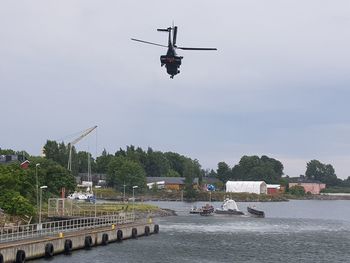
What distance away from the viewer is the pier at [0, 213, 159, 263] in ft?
229

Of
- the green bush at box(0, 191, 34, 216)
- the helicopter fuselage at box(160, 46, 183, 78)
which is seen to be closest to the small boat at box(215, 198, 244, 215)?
the green bush at box(0, 191, 34, 216)

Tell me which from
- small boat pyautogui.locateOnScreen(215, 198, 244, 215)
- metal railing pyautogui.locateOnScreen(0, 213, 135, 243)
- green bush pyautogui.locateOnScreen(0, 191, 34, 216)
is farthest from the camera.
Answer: small boat pyautogui.locateOnScreen(215, 198, 244, 215)

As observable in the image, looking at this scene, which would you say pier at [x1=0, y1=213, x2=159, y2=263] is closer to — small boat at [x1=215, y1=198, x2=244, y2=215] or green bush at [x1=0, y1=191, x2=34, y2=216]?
green bush at [x1=0, y1=191, x2=34, y2=216]

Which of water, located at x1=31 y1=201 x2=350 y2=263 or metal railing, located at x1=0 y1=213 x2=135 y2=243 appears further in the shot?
water, located at x1=31 y1=201 x2=350 y2=263

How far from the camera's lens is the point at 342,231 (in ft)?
474

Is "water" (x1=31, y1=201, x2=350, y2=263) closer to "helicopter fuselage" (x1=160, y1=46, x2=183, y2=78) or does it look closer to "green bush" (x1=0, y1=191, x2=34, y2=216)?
"green bush" (x1=0, y1=191, x2=34, y2=216)

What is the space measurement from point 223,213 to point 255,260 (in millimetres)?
105330

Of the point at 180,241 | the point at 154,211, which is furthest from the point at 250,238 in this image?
the point at 154,211

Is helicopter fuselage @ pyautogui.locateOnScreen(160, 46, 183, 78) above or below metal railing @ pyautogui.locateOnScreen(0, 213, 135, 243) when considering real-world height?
above

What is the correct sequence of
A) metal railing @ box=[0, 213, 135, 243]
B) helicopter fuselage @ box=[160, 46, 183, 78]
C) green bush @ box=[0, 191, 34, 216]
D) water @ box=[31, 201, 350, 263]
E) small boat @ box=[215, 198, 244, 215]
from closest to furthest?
helicopter fuselage @ box=[160, 46, 183, 78] < metal railing @ box=[0, 213, 135, 243] < water @ box=[31, 201, 350, 263] < green bush @ box=[0, 191, 34, 216] < small boat @ box=[215, 198, 244, 215]

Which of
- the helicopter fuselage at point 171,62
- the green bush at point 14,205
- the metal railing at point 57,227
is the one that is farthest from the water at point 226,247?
the helicopter fuselage at point 171,62

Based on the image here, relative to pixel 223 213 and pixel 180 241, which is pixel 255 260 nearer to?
pixel 180 241

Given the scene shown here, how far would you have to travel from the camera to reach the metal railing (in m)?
77.2

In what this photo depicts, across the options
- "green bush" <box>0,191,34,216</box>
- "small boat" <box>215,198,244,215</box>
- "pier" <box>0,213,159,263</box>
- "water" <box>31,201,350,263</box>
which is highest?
"green bush" <box>0,191,34,216</box>
